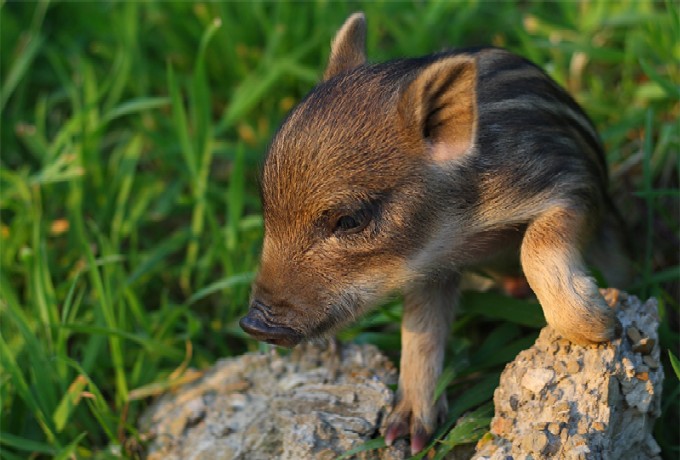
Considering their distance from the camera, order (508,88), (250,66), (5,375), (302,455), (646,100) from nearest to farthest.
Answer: (302,455) < (508,88) < (5,375) < (646,100) < (250,66)

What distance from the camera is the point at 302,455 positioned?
2.96m

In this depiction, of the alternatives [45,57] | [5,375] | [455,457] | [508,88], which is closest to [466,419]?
[455,457]

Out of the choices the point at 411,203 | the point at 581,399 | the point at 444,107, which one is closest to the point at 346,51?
the point at 444,107

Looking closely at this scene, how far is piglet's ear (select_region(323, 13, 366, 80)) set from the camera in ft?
11.3

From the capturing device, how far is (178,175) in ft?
15.5

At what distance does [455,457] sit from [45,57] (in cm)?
343

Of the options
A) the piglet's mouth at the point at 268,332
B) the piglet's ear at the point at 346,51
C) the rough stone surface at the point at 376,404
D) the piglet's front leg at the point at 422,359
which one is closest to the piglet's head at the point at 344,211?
the piglet's mouth at the point at 268,332

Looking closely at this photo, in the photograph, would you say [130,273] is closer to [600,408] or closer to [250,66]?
[250,66]

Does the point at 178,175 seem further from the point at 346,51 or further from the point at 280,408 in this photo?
the point at 280,408

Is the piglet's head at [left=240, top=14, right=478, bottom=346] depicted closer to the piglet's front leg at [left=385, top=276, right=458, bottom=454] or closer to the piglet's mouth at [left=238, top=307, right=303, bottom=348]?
the piglet's mouth at [left=238, top=307, right=303, bottom=348]

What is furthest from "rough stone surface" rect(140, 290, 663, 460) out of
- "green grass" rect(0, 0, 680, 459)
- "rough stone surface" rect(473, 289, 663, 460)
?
"green grass" rect(0, 0, 680, 459)

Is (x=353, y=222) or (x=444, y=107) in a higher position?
(x=444, y=107)

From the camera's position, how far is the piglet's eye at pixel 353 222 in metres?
2.88

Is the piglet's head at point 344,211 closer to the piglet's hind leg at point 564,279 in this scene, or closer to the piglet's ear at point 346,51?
the piglet's hind leg at point 564,279
